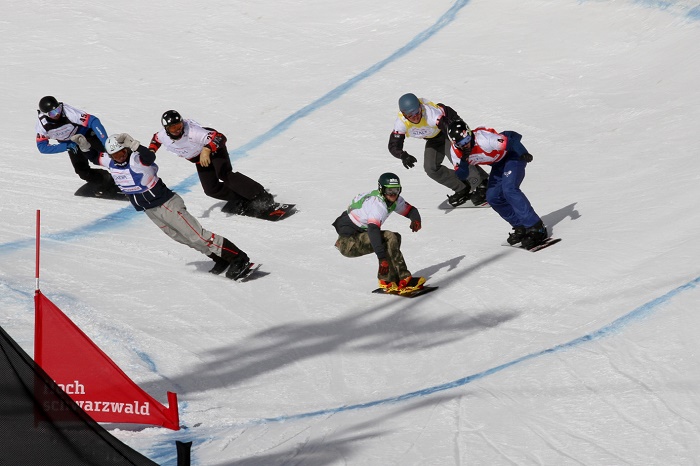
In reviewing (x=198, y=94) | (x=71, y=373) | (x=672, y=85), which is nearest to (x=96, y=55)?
(x=198, y=94)

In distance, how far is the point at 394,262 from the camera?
855 centimetres

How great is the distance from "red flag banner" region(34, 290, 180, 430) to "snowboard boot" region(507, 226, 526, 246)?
178 inches

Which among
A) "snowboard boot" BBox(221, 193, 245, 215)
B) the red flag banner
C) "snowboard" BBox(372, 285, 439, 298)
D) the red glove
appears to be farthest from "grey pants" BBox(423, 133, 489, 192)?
the red flag banner

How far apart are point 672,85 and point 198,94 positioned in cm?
652

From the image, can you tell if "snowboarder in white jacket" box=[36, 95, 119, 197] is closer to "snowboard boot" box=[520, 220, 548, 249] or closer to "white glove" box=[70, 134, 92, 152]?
"white glove" box=[70, 134, 92, 152]

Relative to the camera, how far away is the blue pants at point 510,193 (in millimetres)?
9281

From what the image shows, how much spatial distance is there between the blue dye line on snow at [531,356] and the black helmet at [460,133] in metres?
2.43

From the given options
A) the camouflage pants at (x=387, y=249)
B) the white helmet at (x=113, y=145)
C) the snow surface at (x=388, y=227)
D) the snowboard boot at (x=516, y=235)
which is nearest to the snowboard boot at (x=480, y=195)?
the snow surface at (x=388, y=227)

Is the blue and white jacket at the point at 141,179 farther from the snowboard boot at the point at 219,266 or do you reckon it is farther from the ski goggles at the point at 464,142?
the ski goggles at the point at 464,142

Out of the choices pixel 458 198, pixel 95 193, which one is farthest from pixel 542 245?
pixel 95 193

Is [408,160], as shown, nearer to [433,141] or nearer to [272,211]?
[433,141]

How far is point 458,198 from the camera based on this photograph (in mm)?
10797

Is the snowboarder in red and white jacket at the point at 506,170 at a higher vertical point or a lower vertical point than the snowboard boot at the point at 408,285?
higher

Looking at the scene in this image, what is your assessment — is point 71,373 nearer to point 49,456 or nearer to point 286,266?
point 49,456
